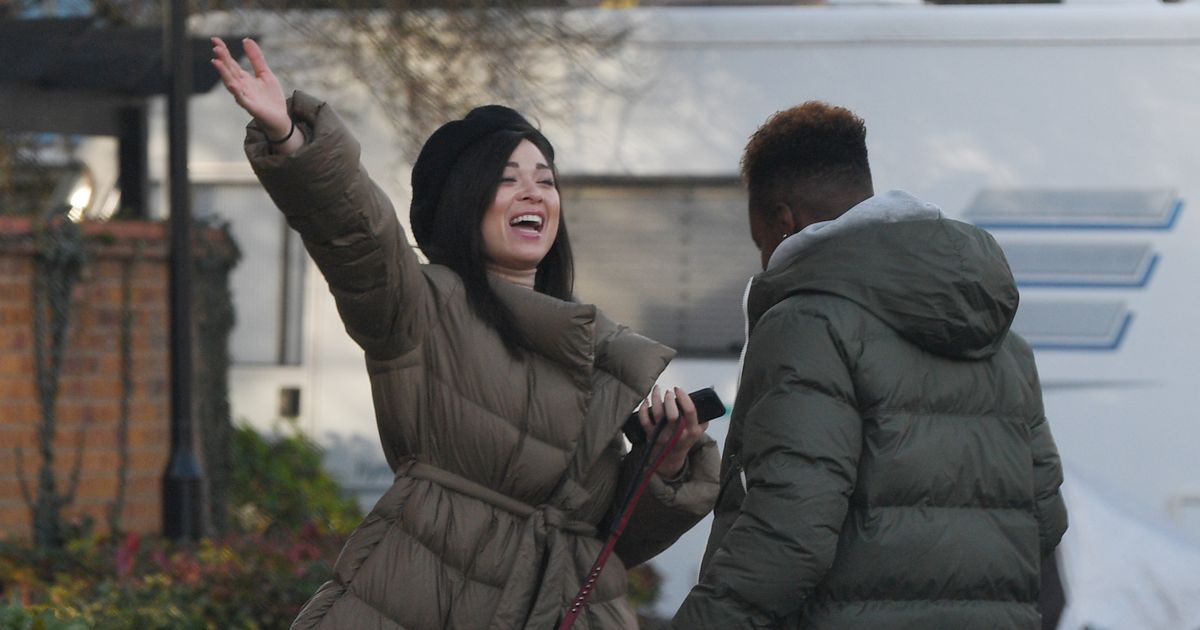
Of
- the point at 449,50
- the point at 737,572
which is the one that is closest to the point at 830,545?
the point at 737,572

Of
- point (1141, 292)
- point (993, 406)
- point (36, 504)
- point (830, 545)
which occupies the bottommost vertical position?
point (36, 504)

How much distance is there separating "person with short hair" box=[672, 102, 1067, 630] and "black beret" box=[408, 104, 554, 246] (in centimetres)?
70

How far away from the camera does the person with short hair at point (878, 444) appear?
101 inches

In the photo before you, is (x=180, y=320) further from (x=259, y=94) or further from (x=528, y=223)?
(x=259, y=94)

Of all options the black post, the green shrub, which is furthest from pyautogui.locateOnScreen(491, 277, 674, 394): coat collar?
the black post

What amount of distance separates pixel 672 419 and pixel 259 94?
3.29 feet

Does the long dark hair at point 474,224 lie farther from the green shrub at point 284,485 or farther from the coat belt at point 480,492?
the green shrub at point 284,485

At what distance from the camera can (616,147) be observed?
24.2 ft

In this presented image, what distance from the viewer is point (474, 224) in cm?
318

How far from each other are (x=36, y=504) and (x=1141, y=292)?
185 inches

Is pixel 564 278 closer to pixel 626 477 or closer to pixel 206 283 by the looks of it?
pixel 626 477

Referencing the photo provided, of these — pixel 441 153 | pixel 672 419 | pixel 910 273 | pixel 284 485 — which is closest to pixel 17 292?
pixel 284 485

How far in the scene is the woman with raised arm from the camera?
9.40 feet

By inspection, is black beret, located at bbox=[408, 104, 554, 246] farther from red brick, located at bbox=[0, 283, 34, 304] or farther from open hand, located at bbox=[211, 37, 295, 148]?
red brick, located at bbox=[0, 283, 34, 304]
